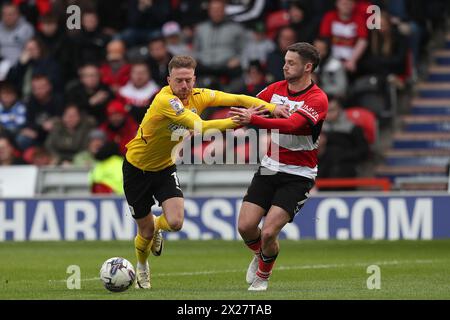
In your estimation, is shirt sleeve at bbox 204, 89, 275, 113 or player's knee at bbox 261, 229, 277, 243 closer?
player's knee at bbox 261, 229, 277, 243

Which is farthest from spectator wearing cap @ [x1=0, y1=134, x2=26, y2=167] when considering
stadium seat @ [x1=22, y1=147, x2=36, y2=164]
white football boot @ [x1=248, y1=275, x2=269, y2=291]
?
white football boot @ [x1=248, y1=275, x2=269, y2=291]

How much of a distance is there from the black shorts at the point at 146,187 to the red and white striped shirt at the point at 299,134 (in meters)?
0.97

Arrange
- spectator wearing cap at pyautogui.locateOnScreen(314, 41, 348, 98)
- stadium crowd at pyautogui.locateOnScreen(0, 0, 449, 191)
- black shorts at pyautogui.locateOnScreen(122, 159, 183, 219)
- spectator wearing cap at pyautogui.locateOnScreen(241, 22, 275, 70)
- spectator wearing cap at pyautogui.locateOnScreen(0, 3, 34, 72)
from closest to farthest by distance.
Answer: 1. black shorts at pyautogui.locateOnScreen(122, 159, 183, 219)
2. spectator wearing cap at pyautogui.locateOnScreen(314, 41, 348, 98)
3. stadium crowd at pyautogui.locateOnScreen(0, 0, 449, 191)
4. spectator wearing cap at pyautogui.locateOnScreen(241, 22, 275, 70)
5. spectator wearing cap at pyautogui.locateOnScreen(0, 3, 34, 72)

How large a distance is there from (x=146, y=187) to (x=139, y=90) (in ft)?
29.5

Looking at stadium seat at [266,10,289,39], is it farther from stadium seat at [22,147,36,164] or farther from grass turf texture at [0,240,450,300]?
grass turf texture at [0,240,450,300]

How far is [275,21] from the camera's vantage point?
21453mm

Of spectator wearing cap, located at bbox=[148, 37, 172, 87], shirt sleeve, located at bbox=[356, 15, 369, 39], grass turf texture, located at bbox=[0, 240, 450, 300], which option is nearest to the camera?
grass turf texture, located at bbox=[0, 240, 450, 300]

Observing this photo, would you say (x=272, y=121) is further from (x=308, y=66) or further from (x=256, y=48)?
(x=256, y=48)

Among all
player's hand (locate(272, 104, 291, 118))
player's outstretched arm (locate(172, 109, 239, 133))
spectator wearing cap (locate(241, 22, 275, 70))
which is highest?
spectator wearing cap (locate(241, 22, 275, 70))

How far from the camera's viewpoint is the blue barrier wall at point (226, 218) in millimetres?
17406

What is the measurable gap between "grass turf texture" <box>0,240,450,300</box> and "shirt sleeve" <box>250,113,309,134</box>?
1.45 m

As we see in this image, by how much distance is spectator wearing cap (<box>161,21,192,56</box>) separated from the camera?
21.2 m

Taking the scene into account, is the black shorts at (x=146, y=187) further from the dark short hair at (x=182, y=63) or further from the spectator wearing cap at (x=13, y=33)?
the spectator wearing cap at (x=13, y=33)

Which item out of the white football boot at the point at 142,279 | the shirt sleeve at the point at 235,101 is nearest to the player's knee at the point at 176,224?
the white football boot at the point at 142,279
